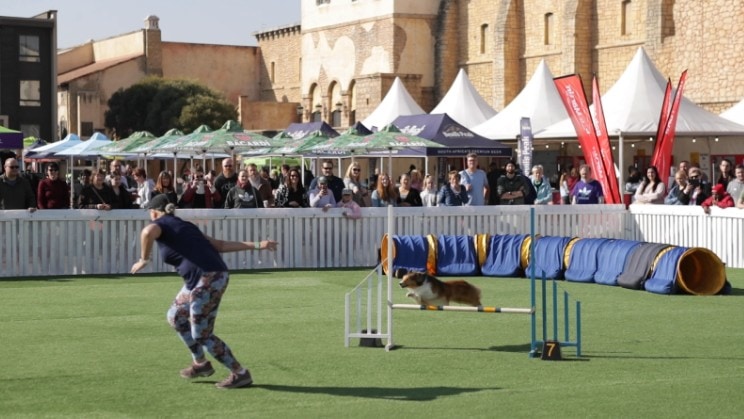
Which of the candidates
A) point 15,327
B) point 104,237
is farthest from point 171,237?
point 104,237

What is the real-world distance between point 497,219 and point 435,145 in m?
5.97

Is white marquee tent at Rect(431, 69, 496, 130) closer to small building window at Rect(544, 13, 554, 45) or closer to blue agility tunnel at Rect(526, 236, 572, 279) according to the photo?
small building window at Rect(544, 13, 554, 45)

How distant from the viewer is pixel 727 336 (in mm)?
13031

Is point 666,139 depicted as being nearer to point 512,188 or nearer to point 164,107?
point 512,188

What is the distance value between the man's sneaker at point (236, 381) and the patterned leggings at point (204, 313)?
0.21ft

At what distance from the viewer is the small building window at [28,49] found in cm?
7825

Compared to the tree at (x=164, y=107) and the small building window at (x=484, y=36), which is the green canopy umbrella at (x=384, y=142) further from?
the tree at (x=164, y=107)

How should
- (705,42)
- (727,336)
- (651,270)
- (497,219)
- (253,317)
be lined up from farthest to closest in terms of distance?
(705,42) → (497,219) → (651,270) → (253,317) → (727,336)

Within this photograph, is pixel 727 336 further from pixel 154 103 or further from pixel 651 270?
pixel 154 103

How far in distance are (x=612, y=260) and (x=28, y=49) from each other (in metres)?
65.3

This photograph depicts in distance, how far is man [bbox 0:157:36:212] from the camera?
792 inches

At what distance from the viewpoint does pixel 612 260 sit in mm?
18797

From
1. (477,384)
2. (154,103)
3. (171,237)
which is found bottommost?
(477,384)

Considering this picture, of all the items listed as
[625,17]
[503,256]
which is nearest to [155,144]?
[503,256]
